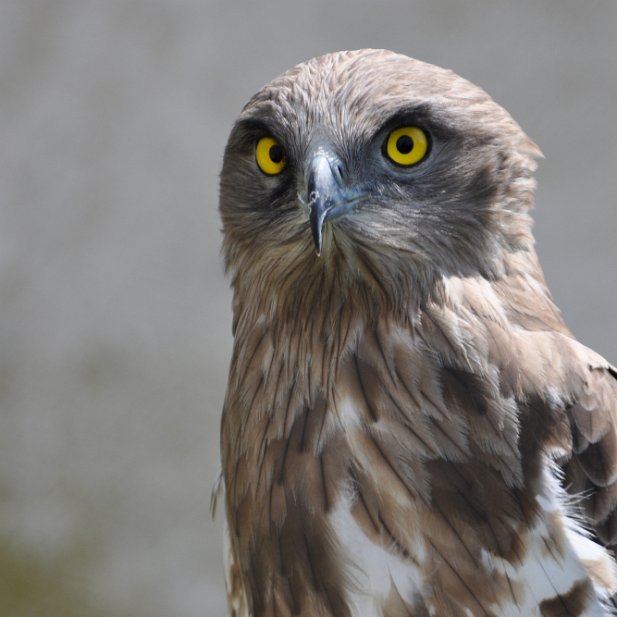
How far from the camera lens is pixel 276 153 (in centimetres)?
215

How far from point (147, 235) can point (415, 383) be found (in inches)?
101

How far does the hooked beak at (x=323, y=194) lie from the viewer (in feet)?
6.29

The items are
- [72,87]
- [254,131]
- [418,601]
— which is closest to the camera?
[418,601]

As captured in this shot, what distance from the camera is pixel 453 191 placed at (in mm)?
2088

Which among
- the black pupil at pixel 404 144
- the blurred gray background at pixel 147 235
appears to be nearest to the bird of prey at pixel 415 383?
the black pupil at pixel 404 144

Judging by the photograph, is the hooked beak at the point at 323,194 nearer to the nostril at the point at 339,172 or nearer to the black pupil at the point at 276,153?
the nostril at the point at 339,172

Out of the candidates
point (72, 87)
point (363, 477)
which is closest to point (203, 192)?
point (72, 87)

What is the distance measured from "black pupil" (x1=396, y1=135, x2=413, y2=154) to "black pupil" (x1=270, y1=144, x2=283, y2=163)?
202mm

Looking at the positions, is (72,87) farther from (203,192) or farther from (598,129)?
(598,129)

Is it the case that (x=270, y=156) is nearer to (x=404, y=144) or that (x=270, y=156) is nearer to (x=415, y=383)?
(x=404, y=144)

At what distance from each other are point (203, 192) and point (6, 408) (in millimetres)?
1073

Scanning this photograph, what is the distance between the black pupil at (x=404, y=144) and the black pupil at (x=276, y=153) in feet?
0.66

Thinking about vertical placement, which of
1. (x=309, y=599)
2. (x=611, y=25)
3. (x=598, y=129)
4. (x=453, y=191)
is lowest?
(x=309, y=599)

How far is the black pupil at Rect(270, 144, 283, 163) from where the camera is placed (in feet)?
7.02
